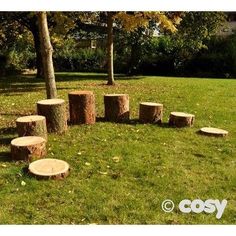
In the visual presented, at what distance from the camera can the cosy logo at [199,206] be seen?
4609 mm

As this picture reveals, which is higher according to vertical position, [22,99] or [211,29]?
[211,29]

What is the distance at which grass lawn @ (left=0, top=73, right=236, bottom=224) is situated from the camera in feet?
14.9

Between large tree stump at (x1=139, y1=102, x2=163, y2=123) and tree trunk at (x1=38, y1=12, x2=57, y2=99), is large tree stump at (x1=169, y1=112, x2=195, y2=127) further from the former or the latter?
tree trunk at (x1=38, y1=12, x2=57, y2=99)

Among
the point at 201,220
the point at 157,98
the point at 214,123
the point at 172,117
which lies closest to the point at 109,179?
the point at 201,220

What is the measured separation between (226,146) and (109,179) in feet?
8.41

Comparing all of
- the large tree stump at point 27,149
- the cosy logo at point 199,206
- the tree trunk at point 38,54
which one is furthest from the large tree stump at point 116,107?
the tree trunk at point 38,54

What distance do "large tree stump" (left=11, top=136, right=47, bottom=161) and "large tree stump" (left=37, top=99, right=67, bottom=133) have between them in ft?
3.78

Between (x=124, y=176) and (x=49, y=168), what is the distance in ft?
3.38

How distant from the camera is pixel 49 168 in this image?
550 centimetres

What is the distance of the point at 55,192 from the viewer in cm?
501

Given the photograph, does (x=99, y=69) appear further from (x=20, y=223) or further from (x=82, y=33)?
(x=20, y=223)

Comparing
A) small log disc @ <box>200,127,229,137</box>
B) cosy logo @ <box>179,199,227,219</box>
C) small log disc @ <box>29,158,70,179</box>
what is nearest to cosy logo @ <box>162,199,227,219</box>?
cosy logo @ <box>179,199,227,219</box>

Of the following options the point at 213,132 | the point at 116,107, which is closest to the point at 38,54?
the point at 116,107

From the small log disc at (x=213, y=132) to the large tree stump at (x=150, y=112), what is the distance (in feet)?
3.28
